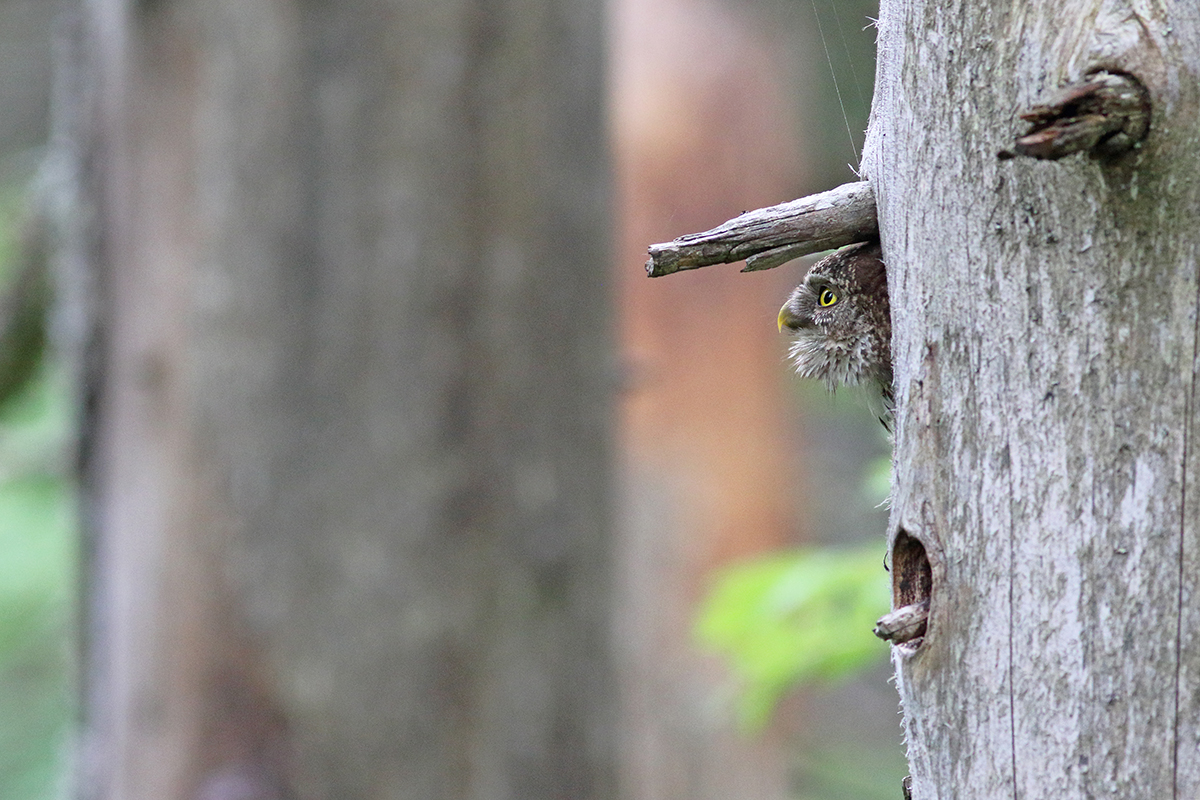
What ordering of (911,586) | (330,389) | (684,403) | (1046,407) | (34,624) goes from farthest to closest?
1. (34,624)
2. (684,403)
3. (330,389)
4. (911,586)
5. (1046,407)

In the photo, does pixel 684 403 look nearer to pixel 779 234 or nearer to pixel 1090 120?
pixel 779 234

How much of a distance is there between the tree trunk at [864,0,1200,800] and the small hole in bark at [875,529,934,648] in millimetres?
10

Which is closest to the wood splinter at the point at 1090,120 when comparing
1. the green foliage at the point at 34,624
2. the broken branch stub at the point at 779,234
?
the broken branch stub at the point at 779,234

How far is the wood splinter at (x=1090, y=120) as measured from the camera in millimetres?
834

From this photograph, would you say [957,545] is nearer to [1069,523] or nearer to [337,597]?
[1069,523]

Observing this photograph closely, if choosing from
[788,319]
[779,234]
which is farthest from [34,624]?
[779,234]

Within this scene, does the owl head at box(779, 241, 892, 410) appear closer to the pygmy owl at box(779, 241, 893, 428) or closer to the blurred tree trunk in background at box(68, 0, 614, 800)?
the pygmy owl at box(779, 241, 893, 428)

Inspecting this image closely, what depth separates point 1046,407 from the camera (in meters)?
0.99

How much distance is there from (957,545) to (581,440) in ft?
9.01

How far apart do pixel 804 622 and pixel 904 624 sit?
2.21m

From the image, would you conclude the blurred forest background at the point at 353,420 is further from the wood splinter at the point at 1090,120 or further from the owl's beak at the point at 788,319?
the wood splinter at the point at 1090,120

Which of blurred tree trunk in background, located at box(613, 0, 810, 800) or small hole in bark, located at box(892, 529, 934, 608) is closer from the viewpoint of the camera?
small hole in bark, located at box(892, 529, 934, 608)

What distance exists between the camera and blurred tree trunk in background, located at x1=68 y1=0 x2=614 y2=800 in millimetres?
3293

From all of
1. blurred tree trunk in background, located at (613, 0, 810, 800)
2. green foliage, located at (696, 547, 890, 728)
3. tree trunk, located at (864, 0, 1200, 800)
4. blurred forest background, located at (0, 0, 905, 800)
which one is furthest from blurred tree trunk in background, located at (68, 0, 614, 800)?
blurred tree trunk in background, located at (613, 0, 810, 800)
